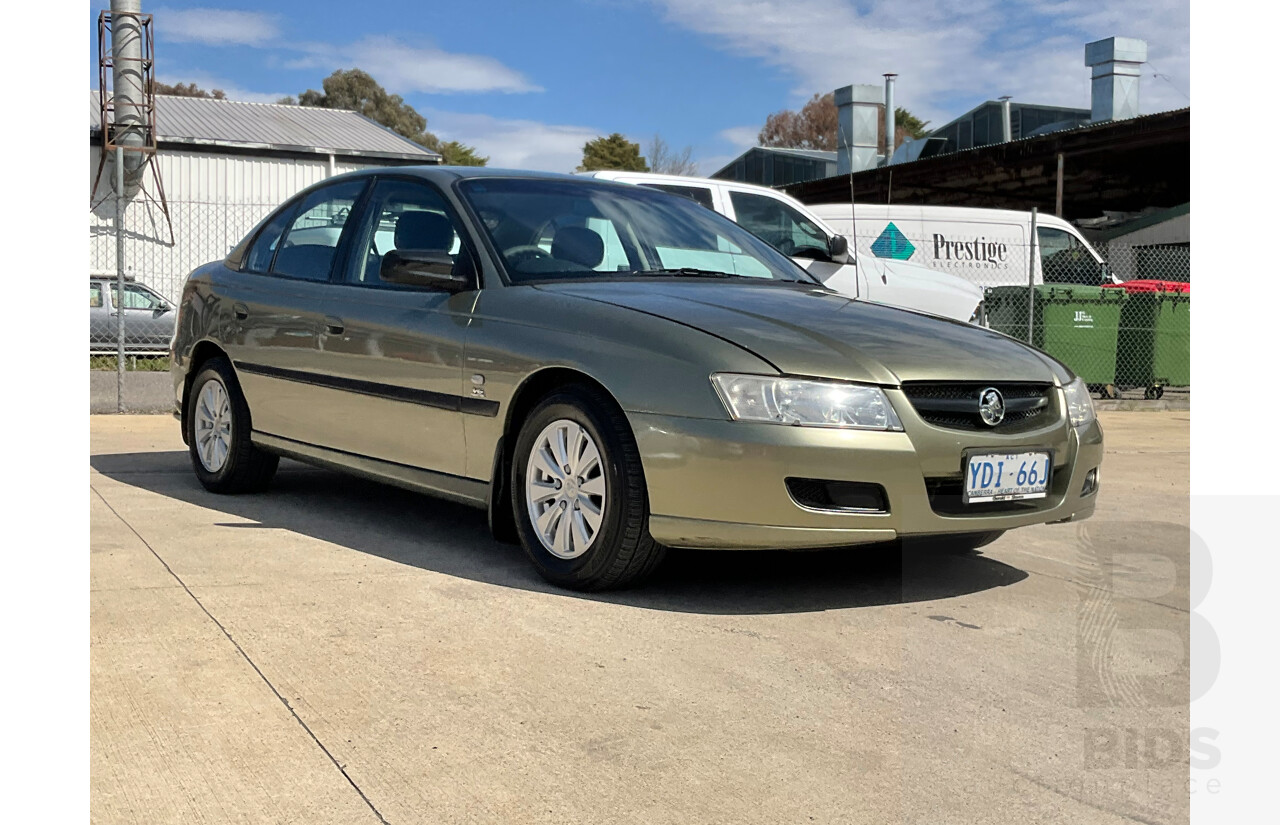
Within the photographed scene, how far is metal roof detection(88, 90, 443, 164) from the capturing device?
92.6 feet

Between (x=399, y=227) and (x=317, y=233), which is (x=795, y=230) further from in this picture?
(x=399, y=227)

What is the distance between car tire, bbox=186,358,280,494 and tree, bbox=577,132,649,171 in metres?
49.6

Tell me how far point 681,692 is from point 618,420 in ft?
3.73

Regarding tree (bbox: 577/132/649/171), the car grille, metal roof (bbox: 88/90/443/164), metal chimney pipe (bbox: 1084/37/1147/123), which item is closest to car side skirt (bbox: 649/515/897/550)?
the car grille

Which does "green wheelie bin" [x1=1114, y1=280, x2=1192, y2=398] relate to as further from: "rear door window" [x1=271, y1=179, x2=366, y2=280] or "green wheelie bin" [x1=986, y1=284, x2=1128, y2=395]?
"rear door window" [x1=271, y1=179, x2=366, y2=280]

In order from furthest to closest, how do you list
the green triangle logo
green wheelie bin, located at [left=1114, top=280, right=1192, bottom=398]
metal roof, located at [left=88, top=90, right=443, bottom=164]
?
1. metal roof, located at [left=88, top=90, right=443, bottom=164]
2. the green triangle logo
3. green wheelie bin, located at [left=1114, top=280, right=1192, bottom=398]

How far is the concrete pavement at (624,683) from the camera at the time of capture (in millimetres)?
2697

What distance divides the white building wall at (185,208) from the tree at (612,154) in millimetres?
27350

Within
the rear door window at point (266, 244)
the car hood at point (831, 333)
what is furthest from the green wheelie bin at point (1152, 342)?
the rear door window at point (266, 244)

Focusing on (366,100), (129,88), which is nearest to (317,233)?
(129,88)

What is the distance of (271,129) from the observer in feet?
99.0

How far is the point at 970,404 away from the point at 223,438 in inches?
146

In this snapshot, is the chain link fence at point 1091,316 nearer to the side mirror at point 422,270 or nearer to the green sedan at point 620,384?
the green sedan at point 620,384
